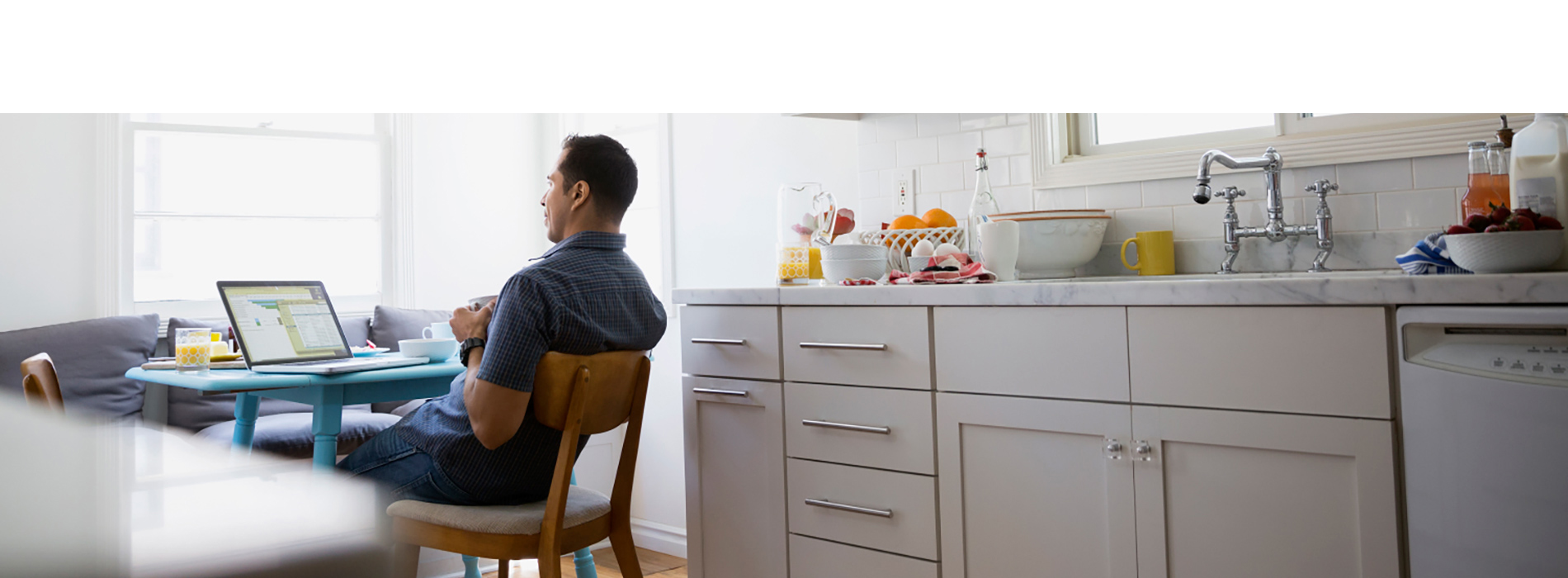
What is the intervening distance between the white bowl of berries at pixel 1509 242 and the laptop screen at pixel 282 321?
230 cm

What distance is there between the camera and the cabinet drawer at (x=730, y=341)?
2.27 m

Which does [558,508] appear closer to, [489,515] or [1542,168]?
[489,515]

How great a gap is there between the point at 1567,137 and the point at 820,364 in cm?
139

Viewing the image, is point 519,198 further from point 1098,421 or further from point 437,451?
point 1098,421

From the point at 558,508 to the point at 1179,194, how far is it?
154 cm

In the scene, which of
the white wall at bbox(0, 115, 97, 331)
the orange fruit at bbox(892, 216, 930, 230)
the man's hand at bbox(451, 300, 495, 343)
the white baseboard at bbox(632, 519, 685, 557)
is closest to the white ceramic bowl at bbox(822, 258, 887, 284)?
the orange fruit at bbox(892, 216, 930, 230)

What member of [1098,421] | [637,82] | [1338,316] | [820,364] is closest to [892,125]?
[820,364]

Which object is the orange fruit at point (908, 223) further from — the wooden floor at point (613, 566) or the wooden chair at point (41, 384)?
the wooden chair at point (41, 384)

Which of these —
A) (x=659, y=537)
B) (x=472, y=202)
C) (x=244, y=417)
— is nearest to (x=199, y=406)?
(x=244, y=417)

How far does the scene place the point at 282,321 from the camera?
91.0 inches

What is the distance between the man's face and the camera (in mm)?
2172

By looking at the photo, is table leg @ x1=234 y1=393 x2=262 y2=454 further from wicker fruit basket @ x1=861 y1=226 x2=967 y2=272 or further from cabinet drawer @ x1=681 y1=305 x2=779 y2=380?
wicker fruit basket @ x1=861 y1=226 x2=967 y2=272

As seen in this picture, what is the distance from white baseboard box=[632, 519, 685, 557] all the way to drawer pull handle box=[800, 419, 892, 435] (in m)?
1.55

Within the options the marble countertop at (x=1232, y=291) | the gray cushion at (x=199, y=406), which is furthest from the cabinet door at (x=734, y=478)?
the gray cushion at (x=199, y=406)
